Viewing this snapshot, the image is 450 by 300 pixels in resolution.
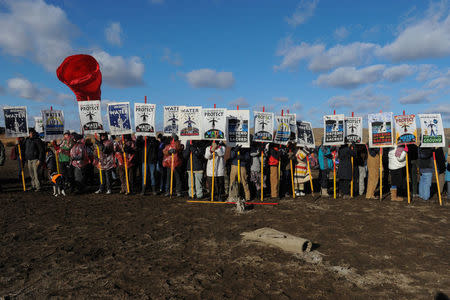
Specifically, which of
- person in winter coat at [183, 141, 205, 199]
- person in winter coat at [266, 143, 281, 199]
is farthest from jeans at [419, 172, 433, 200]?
person in winter coat at [183, 141, 205, 199]

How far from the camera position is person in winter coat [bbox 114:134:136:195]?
10760 millimetres

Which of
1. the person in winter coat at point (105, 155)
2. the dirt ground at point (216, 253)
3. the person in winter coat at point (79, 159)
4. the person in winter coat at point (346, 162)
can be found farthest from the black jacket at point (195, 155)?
the person in winter coat at point (346, 162)

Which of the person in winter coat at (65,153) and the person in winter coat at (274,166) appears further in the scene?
the person in winter coat at (65,153)

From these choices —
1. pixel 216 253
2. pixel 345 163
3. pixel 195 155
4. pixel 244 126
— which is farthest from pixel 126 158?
pixel 345 163

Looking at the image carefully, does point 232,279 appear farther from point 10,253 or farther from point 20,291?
point 10,253

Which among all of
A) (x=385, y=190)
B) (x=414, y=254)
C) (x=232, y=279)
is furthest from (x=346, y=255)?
(x=385, y=190)

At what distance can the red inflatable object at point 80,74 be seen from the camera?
14.5 metres

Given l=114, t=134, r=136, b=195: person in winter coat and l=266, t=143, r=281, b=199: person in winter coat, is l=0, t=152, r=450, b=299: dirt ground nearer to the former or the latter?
l=266, t=143, r=281, b=199: person in winter coat

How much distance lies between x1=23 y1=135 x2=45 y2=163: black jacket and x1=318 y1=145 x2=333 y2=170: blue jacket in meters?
10.9

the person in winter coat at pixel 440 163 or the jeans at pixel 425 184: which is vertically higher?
the person in winter coat at pixel 440 163

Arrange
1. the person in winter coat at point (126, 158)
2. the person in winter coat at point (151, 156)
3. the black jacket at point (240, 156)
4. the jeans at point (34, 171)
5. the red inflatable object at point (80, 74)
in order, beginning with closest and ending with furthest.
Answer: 1. the black jacket at point (240, 156)
2. the person in winter coat at point (126, 158)
3. the person in winter coat at point (151, 156)
4. the jeans at point (34, 171)
5. the red inflatable object at point (80, 74)

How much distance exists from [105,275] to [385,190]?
11.5m

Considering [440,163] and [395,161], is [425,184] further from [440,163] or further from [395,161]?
[395,161]

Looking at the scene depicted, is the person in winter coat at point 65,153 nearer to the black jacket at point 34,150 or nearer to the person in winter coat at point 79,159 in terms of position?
the person in winter coat at point 79,159
